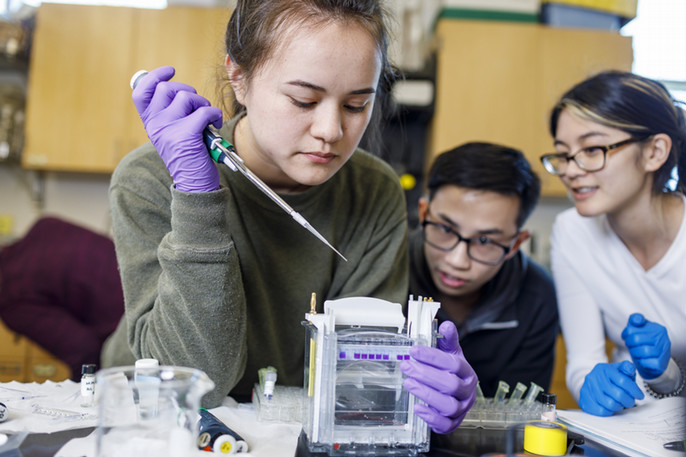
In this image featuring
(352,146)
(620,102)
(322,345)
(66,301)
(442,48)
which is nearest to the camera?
(322,345)

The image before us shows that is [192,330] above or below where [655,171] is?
below

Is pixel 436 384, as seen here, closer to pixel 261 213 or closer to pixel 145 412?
pixel 145 412

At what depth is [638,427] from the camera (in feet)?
3.20

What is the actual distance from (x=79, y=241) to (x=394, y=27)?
5.24 feet

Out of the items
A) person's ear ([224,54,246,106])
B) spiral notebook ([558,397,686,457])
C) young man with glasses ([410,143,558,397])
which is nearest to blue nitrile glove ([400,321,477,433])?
spiral notebook ([558,397,686,457])

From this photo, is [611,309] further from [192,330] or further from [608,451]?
[192,330]

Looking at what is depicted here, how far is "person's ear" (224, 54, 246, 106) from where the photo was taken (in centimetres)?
102

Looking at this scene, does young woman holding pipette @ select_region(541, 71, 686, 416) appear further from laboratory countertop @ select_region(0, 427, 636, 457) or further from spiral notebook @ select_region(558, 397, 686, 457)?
laboratory countertop @ select_region(0, 427, 636, 457)

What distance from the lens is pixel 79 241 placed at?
87.5 inches

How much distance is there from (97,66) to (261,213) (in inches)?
96.1

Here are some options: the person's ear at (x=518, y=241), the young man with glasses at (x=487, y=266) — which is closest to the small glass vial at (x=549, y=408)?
the young man with glasses at (x=487, y=266)

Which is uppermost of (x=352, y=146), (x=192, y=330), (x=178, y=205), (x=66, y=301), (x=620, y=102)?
(x=620, y=102)

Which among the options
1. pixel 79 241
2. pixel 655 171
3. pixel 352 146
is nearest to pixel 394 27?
pixel 352 146

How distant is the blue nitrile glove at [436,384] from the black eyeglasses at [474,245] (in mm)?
730
